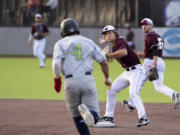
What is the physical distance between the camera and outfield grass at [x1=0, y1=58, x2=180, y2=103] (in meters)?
14.8

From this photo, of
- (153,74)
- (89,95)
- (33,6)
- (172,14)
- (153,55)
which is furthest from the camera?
(33,6)

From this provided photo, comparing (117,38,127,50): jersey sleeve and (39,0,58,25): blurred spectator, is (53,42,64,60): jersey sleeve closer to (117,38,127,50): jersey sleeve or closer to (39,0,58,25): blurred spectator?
(117,38,127,50): jersey sleeve

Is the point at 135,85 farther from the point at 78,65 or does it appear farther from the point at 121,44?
the point at 78,65

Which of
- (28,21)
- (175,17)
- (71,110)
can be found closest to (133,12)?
(175,17)

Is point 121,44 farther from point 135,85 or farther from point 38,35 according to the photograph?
point 38,35

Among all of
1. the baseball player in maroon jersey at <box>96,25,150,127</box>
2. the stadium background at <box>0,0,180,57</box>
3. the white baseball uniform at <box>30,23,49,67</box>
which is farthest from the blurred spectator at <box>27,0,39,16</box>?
the baseball player in maroon jersey at <box>96,25,150,127</box>

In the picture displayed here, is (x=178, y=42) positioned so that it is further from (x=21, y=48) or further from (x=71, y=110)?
(x=71, y=110)

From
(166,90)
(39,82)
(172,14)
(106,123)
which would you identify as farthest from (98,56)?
(172,14)

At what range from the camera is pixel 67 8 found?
32.1 meters

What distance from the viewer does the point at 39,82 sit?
59.9 feet

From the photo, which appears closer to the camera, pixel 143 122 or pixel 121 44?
pixel 143 122

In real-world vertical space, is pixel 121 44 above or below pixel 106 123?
above

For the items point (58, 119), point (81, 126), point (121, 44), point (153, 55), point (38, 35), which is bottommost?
point (58, 119)

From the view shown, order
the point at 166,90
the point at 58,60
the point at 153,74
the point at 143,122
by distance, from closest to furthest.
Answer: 1. the point at 58,60
2. the point at 143,122
3. the point at 153,74
4. the point at 166,90
